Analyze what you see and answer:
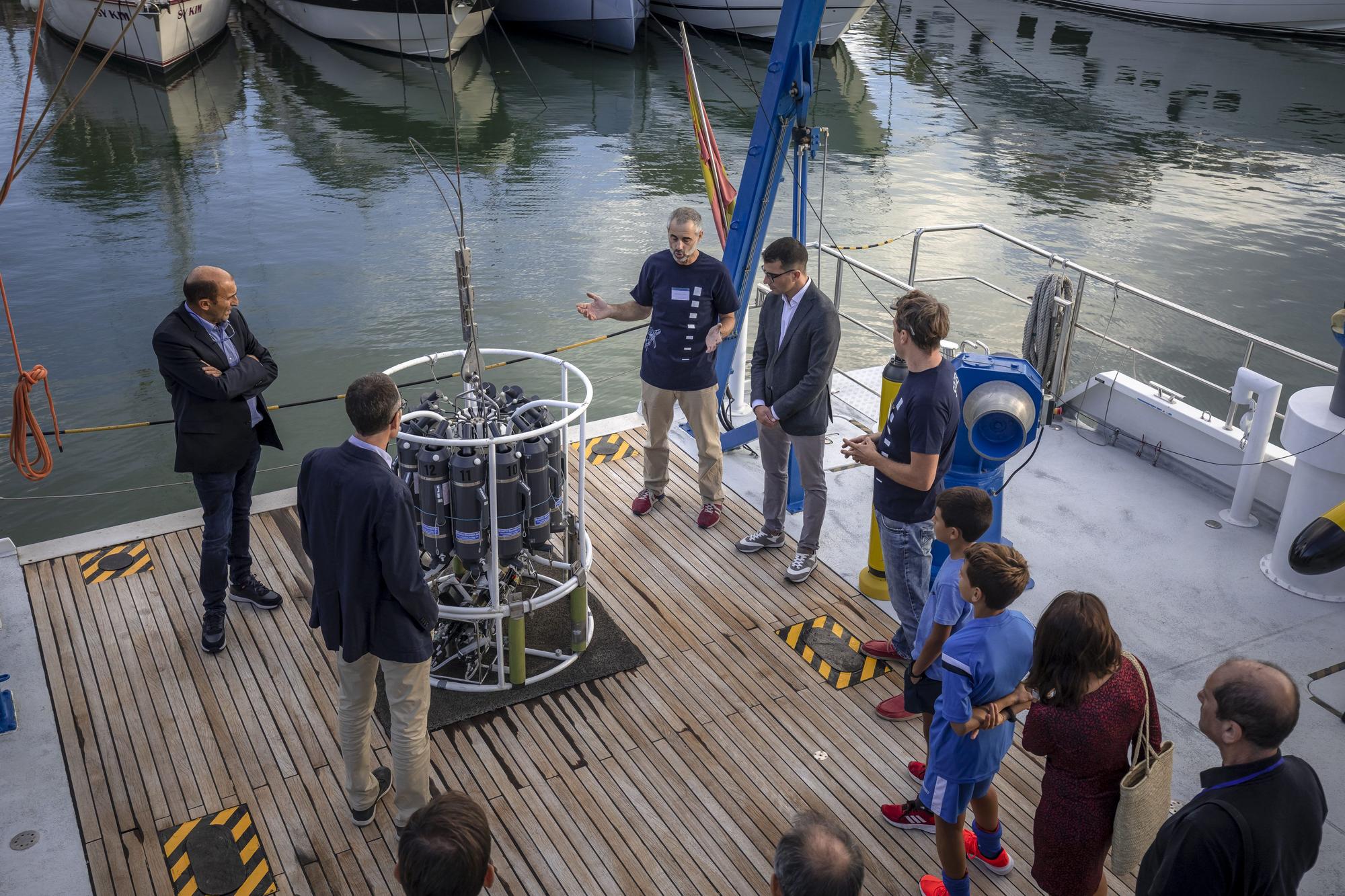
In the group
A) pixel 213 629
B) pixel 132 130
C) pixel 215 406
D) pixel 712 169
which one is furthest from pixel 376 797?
pixel 132 130

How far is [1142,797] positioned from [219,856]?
314 cm

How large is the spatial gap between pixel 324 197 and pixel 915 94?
53.1 feet

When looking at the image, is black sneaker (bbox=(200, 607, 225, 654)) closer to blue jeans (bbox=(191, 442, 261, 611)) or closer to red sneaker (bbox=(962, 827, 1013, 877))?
blue jeans (bbox=(191, 442, 261, 611))

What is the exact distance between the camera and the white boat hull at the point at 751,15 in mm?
28516

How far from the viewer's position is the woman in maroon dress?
2.71 metres

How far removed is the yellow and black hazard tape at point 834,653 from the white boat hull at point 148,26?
22588 mm

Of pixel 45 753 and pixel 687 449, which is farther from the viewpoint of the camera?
pixel 687 449

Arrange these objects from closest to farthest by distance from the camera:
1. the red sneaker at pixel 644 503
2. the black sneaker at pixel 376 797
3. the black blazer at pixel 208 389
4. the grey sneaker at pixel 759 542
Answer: the black sneaker at pixel 376 797
the black blazer at pixel 208 389
the grey sneaker at pixel 759 542
the red sneaker at pixel 644 503

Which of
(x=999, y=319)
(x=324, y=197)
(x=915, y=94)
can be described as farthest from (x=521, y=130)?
(x=999, y=319)

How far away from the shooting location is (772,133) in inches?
227

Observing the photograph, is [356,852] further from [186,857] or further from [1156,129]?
[1156,129]

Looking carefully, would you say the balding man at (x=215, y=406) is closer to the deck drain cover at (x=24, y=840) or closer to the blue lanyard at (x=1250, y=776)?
the deck drain cover at (x=24, y=840)

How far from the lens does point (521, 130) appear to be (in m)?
21.6

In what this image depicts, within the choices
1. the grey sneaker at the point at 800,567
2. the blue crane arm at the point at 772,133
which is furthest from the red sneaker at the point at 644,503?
the grey sneaker at the point at 800,567
